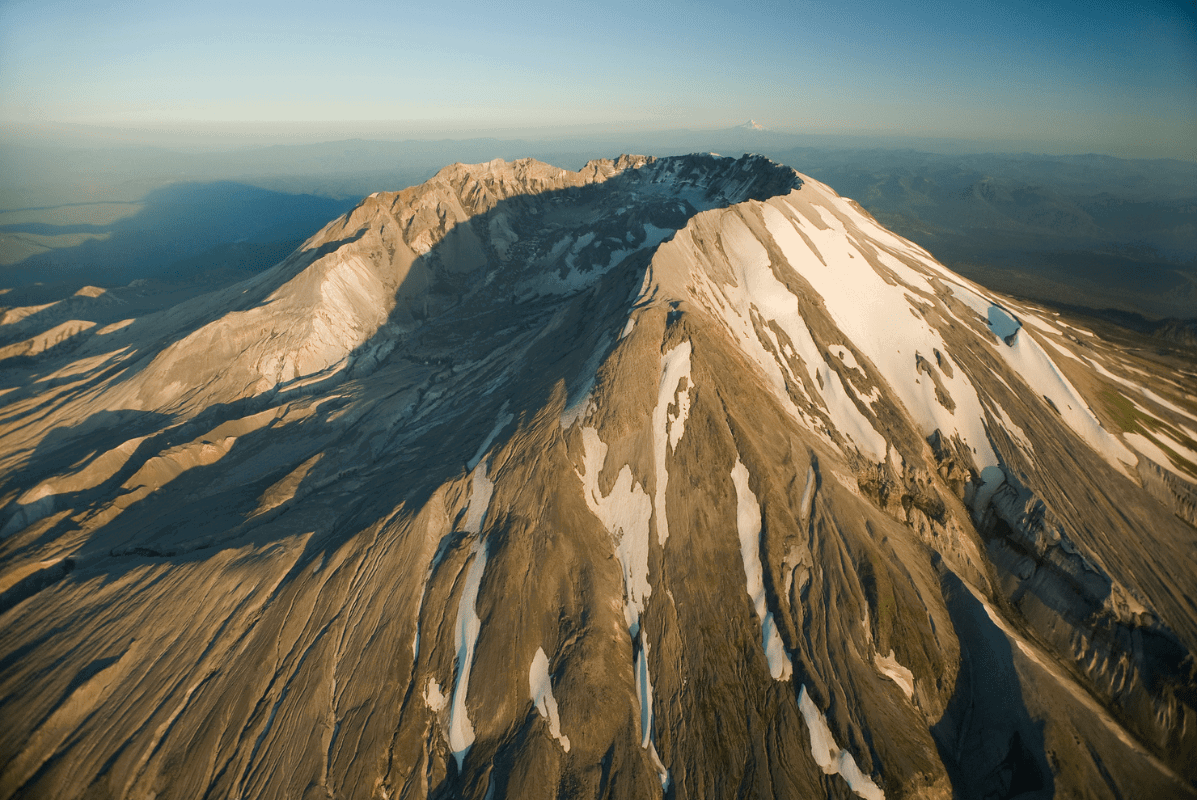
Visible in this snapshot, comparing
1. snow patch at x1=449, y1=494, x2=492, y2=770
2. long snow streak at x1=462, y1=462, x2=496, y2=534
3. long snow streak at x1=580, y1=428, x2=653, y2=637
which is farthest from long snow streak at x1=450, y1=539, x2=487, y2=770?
long snow streak at x1=580, y1=428, x2=653, y2=637

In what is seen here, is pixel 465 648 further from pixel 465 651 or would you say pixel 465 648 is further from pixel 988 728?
pixel 988 728

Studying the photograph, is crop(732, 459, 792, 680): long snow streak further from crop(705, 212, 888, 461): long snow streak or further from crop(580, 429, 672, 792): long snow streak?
crop(705, 212, 888, 461): long snow streak

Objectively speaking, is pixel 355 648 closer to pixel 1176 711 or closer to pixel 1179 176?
pixel 1176 711

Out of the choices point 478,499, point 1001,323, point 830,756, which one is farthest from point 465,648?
point 1001,323

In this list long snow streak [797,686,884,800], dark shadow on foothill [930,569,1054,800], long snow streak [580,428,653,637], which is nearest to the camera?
long snow streak [797,686,884,800]

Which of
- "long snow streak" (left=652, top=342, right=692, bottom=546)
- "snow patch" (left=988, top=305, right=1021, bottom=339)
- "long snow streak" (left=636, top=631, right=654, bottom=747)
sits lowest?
"long snow streak" (left=636, top=631, right=654, bottom=747)

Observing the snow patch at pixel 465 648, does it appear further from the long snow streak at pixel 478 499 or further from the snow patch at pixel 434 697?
the snow patch at pixel 434 697

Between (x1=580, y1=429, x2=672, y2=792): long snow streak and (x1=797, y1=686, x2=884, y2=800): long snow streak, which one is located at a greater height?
(x1=580, y1=429, x2=672, y2=792): long snow streak
